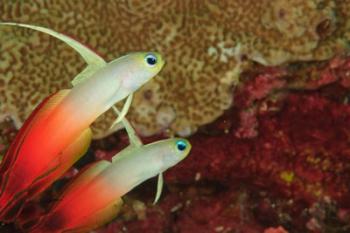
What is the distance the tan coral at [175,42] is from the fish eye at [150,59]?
1.69 meters

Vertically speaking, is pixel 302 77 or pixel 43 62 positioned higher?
pixel 43 62

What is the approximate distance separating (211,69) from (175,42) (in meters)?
0.35

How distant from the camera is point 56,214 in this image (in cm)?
212

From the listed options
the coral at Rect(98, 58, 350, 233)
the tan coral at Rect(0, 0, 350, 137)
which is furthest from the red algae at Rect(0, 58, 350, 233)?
the tan coral at Rect(0, 0, 350, 137)

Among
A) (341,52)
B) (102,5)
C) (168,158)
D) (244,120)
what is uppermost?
(102,5)

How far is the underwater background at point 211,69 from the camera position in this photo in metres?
3.61

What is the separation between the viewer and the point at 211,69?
3666mm

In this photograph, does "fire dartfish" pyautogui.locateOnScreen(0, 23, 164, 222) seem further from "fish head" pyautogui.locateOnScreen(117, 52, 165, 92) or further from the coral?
the coral

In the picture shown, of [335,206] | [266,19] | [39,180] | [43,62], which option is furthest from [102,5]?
[335,206]

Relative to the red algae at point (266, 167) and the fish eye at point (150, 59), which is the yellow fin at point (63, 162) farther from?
the red algae at point (266, 167)

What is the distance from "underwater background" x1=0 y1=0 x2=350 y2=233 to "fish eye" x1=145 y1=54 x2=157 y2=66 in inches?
66.5

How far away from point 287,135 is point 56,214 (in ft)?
7.68

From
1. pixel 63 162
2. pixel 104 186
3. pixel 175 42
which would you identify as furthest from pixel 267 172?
pixel 63 162

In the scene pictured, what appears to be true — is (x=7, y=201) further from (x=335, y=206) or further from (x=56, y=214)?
(x=335, y=206)
